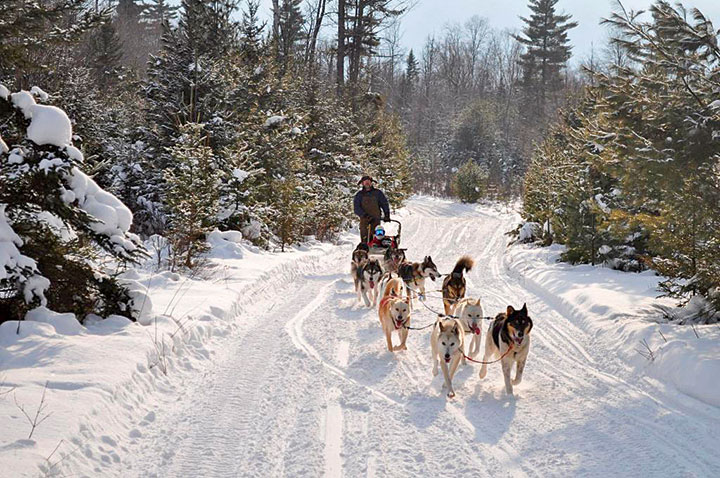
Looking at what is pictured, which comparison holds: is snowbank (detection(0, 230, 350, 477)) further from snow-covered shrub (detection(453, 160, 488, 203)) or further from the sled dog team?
snow-covered shrub (detection(453, 160, 488, 203))

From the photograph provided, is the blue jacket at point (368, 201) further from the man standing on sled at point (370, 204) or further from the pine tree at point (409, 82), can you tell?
the pine tree at point (409, 82)

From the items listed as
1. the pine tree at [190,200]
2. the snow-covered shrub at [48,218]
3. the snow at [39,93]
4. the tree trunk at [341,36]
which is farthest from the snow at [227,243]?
Result: the tree trunk at [341,36]

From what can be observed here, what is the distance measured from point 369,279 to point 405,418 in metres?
4.45

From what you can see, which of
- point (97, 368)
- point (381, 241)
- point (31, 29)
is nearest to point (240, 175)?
point (381, 241)

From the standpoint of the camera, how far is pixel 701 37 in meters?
5.83

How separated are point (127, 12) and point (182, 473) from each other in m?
53.9

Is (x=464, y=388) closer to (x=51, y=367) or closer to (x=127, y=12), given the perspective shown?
(x=51, y=367)

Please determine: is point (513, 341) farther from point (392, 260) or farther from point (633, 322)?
point (392, 260)

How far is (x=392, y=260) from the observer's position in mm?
10758

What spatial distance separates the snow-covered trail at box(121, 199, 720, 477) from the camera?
399 cm

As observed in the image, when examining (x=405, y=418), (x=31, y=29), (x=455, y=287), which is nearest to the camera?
(x=405, y=418)

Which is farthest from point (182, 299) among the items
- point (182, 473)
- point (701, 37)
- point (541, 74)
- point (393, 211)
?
point (541, 74)

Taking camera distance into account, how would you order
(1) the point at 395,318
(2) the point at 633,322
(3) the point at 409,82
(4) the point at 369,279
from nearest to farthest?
(1) the point at 395,318
(2) the point at 633,322
(4) the point at 369,279
(3) the point at 409,82

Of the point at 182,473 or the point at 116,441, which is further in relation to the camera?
the point at 116,441
